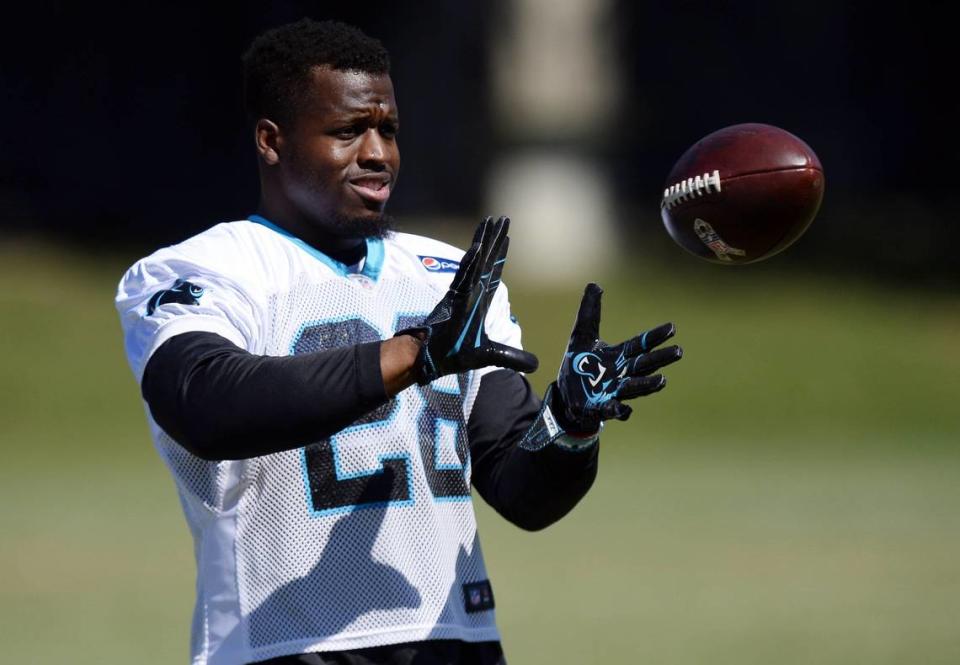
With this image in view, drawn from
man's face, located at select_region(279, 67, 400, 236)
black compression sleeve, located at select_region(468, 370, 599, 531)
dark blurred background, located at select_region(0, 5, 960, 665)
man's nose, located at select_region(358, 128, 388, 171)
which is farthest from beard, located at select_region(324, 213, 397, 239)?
dark blurred background, located at select_region(0, 5, 960, 665)

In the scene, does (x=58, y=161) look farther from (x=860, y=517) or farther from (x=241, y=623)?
(x=241, y=623)

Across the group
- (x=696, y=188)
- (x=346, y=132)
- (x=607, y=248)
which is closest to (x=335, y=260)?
(x=346, y=132)

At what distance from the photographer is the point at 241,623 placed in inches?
132

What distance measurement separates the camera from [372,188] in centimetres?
378

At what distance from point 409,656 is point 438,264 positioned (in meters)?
0.94

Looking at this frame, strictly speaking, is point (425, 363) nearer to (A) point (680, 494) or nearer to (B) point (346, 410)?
(B) point (346, 410)

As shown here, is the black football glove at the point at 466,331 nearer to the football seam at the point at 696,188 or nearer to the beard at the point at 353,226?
the beard at the point at 353,226

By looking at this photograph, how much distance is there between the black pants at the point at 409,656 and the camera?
333 cm

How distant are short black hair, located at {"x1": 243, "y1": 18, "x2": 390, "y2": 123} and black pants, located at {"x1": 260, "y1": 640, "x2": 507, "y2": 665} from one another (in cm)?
128

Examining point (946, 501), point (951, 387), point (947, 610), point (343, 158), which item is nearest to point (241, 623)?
point (343, 158)

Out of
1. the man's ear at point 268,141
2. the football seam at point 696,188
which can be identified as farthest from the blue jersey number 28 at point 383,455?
the football seam at point 696,188

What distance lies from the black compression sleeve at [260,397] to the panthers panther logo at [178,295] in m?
0.18

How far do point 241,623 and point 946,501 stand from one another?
879 centimetres

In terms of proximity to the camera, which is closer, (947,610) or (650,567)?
(947,610)
